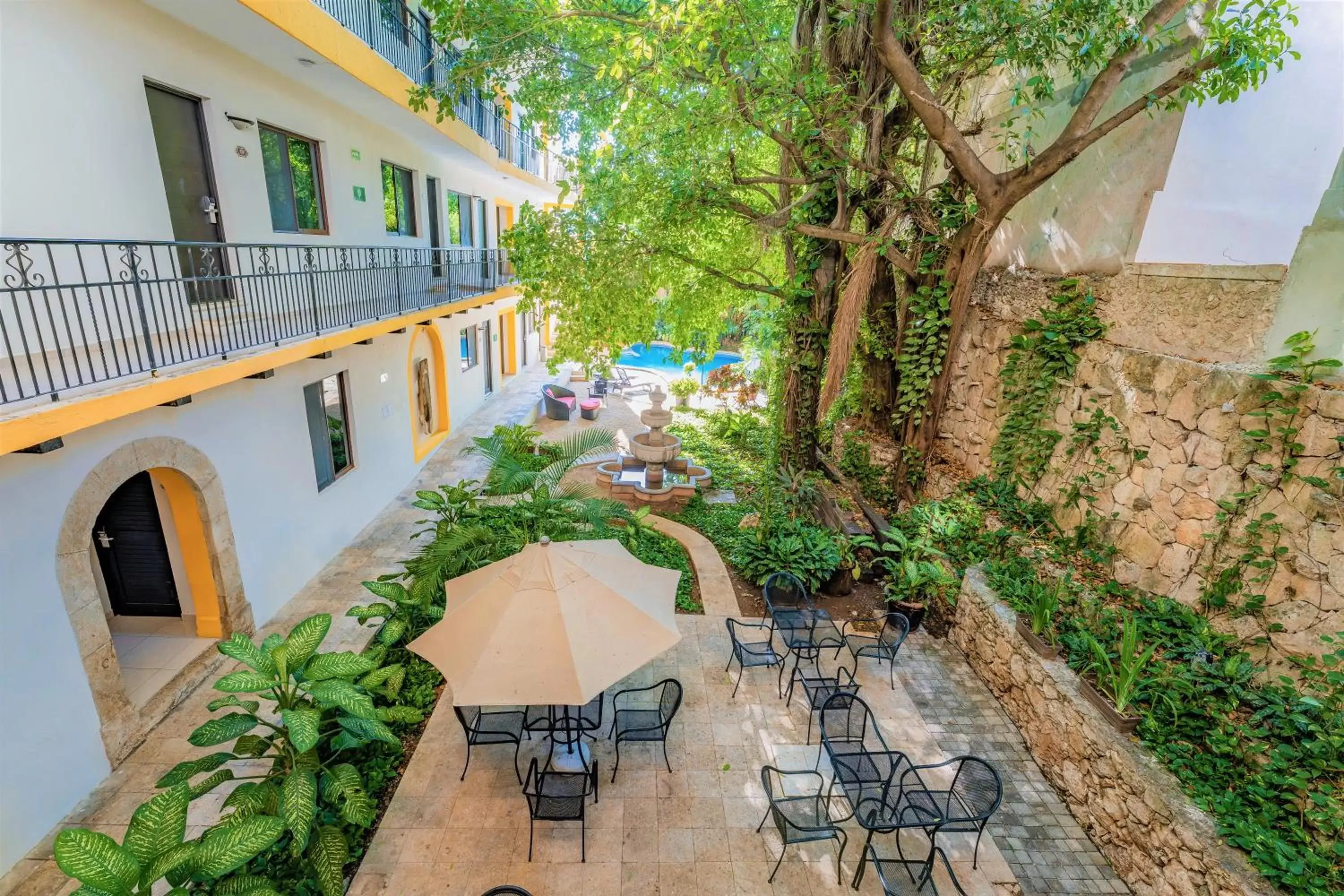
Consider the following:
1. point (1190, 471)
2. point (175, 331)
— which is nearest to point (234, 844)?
point (175, 331)

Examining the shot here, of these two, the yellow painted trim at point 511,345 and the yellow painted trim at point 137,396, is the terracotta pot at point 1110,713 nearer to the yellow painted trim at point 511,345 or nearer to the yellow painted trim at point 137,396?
the yellow painted trim at point 137,396

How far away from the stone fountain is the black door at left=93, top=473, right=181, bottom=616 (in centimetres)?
700

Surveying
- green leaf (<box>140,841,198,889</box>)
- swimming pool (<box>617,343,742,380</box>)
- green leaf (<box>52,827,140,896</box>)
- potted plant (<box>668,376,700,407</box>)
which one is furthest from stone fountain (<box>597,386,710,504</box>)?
swimming pool (<box>617,343,742,380</box>)

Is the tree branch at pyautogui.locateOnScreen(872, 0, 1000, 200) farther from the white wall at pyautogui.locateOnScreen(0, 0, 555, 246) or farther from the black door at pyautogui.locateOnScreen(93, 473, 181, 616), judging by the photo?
the black door at pyautogui.locateOnScreen(93, 473, 181, 616)

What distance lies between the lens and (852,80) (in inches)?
331

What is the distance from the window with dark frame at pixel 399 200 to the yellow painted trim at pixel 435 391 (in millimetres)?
2015

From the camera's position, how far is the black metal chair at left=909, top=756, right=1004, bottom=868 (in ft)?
13.4

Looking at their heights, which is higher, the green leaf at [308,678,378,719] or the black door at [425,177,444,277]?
the black door at [425,177,444,277]

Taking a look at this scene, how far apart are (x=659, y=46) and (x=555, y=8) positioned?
8.62ft

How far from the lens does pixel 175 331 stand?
6.13 meters

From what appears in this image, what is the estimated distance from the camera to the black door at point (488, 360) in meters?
18.2

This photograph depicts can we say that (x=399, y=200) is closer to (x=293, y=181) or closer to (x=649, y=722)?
(x=293, y=181)

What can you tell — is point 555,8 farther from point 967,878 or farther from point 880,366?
point 967,878

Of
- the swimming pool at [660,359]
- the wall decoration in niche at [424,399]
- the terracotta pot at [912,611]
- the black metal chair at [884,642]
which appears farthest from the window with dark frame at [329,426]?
the swimming pool at [660,359]
